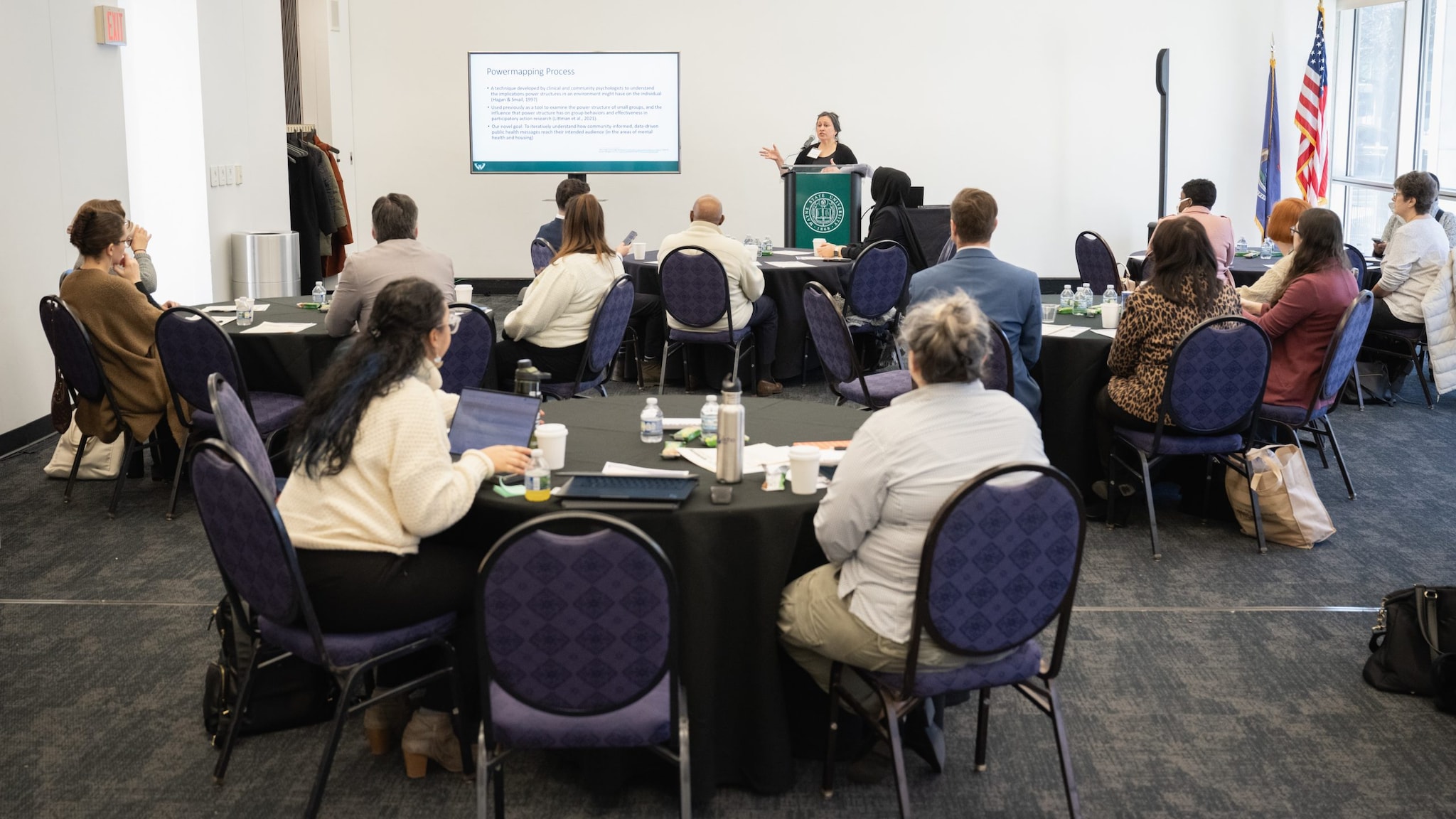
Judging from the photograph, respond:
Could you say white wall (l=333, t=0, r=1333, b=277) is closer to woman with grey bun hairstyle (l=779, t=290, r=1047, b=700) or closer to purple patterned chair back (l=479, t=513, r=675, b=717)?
woman with grey bun hairstyle (l=779, t=290, r=1047, b=700)

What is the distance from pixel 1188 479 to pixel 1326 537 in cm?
58

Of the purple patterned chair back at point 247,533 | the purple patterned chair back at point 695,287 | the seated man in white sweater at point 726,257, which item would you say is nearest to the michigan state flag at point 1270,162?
the seated man in white sweater at point 726,257

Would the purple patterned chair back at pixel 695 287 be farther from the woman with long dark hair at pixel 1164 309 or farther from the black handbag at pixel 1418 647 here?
the black handbag at pixel 1418 647

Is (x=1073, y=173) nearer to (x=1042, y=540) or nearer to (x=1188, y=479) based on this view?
(x=1188, y=479)

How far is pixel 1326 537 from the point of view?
15.9 feet

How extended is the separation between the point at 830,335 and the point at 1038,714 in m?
2.18

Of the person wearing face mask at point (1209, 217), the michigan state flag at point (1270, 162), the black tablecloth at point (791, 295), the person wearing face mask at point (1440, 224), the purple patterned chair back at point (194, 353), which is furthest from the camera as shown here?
the michigan state flag at point (1270, 162)

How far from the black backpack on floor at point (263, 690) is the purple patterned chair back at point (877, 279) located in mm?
4457

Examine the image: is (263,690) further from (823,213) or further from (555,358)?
(823,213)

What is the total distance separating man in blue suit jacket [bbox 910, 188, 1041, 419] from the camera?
15.8ft

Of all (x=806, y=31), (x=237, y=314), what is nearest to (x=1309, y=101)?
(x=806, y=31)

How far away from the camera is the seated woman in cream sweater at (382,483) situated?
2.64 m

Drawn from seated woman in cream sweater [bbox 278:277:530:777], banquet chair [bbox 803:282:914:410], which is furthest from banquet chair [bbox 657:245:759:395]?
seated woman in cream sweater [bbox 278:277:530:777]

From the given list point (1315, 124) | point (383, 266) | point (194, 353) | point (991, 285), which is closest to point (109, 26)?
point (383, 266)
